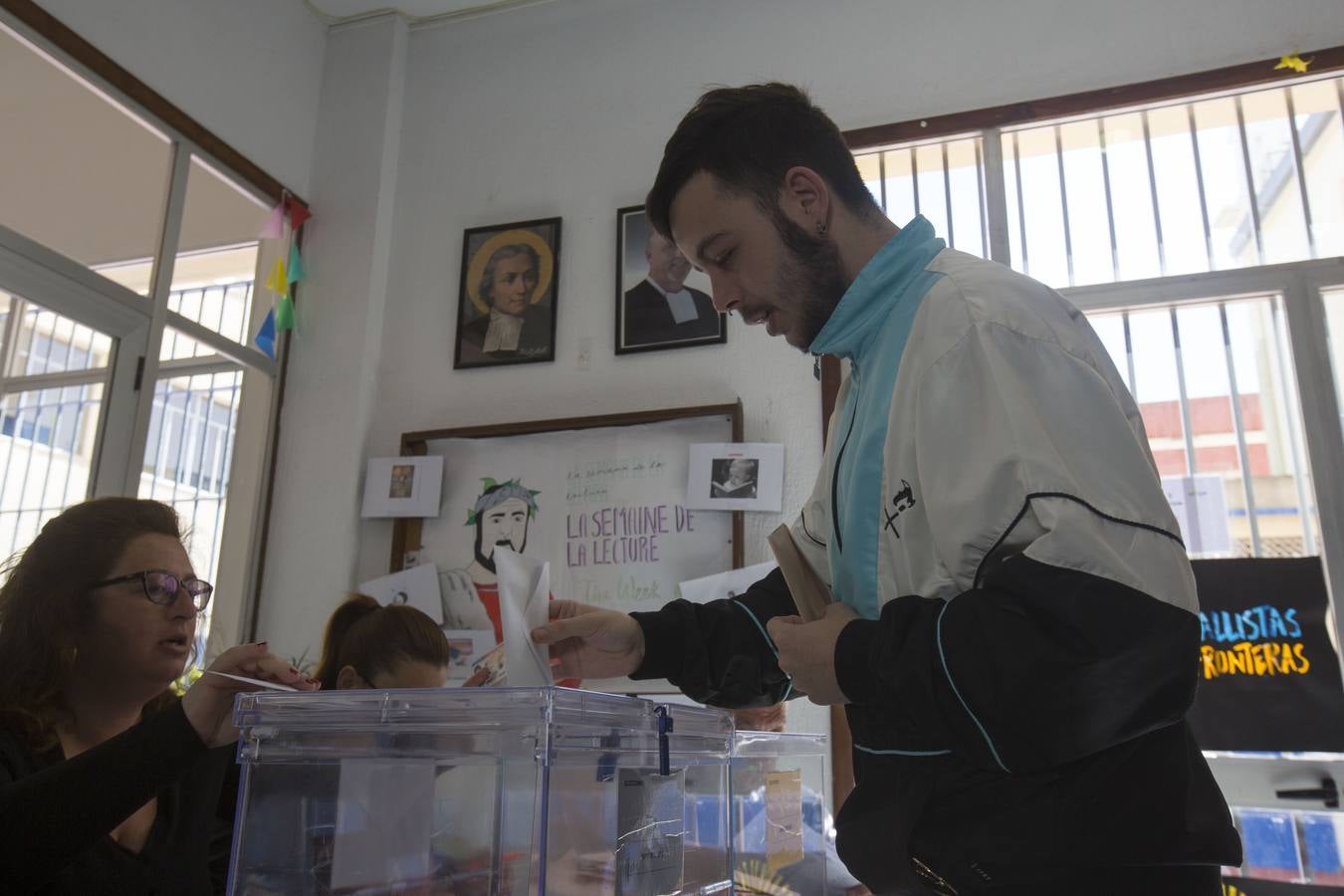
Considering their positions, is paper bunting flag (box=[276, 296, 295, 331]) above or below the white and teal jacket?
above

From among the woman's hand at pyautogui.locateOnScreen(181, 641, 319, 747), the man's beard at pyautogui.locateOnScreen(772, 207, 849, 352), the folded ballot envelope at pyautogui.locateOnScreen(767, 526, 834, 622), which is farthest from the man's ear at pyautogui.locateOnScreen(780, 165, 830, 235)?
the woman's hand at pyautogui.locateOnScreen(181, 641, 319, 747)

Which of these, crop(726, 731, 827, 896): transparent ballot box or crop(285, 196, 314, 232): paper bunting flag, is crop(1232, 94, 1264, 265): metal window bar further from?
crop(285, 196, 314, 232): paper bunting flag

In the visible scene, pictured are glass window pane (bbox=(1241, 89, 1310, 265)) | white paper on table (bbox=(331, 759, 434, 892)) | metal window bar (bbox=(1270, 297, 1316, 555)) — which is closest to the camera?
white paper on table (bbox=(331, 759, 434, 892))

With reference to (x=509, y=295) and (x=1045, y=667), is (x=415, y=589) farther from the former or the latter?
(x=1045, y=667)

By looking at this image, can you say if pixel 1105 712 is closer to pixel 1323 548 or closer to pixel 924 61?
pixel 1323 548

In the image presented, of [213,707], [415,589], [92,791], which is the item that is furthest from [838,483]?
[415,589]

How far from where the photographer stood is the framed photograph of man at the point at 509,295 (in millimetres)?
2727

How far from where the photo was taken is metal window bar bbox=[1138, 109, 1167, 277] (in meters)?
2.42

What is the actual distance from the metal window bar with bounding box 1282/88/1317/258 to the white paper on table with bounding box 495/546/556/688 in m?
2.12

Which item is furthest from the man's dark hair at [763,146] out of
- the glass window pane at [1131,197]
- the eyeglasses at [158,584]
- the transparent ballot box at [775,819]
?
the glass window pane at [1131,197]

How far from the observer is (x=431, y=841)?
2.68 feet

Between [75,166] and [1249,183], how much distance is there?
8.89ft

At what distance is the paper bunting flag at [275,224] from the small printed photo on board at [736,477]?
1.38 meters

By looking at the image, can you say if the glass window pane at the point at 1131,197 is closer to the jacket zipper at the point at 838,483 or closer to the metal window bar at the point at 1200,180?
the metal window bar at the point at 1200,180
